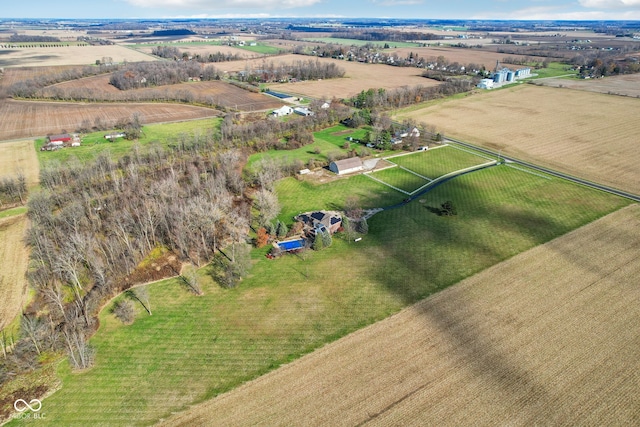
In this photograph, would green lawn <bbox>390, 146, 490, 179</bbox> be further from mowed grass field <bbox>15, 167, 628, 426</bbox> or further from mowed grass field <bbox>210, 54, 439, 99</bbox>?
mowed grass field <bbox>210, 54, 439, 99</bbox>

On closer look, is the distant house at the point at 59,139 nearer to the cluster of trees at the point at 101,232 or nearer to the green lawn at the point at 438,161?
the cluster of trees at the point at 101,232

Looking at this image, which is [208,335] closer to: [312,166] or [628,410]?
[628,410]

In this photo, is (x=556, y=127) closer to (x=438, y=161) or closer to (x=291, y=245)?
(x=438, y=161)

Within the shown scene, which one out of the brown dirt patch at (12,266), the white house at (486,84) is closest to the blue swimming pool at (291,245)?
the brown dirt patch at (12,266)

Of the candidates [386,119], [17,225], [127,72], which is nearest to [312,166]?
[386,119]

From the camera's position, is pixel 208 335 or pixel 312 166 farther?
pixel 312 166

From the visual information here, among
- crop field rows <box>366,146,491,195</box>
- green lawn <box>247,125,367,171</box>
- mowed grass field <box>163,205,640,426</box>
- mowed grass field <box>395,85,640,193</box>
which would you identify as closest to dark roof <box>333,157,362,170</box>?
crop field rows <box>366,146,491,195</box>
